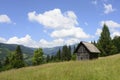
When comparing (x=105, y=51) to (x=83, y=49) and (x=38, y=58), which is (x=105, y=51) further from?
(x=38, y=58)

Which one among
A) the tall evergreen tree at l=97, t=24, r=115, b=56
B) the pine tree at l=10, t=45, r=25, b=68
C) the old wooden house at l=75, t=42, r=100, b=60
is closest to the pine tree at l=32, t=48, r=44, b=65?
the pine tree at l=10, t=45, r=25, b=68

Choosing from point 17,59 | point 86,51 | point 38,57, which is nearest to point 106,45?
point 86,51

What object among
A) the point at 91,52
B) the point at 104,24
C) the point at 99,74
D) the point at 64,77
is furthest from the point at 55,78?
the point at 104,24

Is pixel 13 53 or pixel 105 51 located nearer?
pixel 105 51

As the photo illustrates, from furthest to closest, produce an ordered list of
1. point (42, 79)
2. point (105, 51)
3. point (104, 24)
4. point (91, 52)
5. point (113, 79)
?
point (104, 24), point (105, 51), point (91, 52), point (42, 79), point (113, 79)

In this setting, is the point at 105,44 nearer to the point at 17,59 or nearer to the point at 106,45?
the point at 106,45

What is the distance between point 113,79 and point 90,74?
188 cm

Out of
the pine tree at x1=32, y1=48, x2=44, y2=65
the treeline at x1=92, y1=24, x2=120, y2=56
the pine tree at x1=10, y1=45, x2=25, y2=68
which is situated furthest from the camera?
the pine tree at x1=10, y1=45, x2=25, y2=68

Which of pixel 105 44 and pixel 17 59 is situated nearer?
pixel 105 44

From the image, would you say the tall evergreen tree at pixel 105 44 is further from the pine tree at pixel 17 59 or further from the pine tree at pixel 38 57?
the pine tree at pixel 17 59

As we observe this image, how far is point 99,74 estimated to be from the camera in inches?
585

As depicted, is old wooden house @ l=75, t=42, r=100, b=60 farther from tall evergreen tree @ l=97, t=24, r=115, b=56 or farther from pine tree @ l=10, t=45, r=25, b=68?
pine tree @ l=10, t=45, r=25, b=68

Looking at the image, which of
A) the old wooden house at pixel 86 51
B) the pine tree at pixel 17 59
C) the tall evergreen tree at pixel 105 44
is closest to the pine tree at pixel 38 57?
the pine tree at pixel 17 59

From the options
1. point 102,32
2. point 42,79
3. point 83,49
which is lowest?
point 42,79
